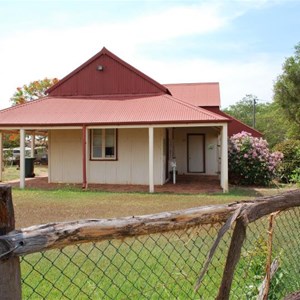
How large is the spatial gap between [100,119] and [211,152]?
922 cm

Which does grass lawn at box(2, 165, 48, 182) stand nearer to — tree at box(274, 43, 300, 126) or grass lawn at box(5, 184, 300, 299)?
grass lawn at box(5, 184, 300, 299)

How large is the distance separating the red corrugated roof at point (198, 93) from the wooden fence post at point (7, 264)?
914 inches

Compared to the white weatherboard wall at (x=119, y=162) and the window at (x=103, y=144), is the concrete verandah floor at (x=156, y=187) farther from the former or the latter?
the window at (x=103, y=144)

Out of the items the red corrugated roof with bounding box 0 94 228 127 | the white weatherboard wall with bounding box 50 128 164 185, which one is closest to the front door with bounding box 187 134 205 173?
the red corrugated roof with bounding box 0 94 228 127

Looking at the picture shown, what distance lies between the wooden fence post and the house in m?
13.0

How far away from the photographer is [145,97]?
1877cm

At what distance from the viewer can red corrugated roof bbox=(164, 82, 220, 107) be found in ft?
80.8

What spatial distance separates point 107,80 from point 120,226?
58.4 feet

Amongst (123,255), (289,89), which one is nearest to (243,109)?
(289,89)

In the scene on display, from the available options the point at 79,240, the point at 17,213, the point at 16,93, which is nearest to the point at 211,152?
the point at 17,213

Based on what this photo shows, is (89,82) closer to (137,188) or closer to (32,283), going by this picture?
(137,188)

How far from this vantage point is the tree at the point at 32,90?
1607 inches

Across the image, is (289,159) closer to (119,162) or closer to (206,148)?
(206,148)

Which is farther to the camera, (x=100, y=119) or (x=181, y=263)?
(x=100, y=119)
